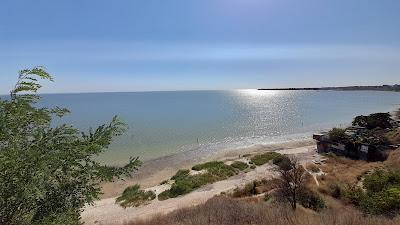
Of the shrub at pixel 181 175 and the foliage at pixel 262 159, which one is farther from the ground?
the foliage at pixel 262 159

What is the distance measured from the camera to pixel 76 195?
6.97 m

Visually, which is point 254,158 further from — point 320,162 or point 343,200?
point 343,200

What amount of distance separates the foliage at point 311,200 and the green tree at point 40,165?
13942 millimetres

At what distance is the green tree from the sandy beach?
35.8 ft

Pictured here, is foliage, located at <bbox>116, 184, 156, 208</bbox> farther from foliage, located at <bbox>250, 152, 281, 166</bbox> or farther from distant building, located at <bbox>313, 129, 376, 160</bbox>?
distant building, located at <bbox>313, 129, 376, 160</bbox>

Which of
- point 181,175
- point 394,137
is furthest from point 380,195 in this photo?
point 394,137

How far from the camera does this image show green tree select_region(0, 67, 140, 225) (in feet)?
20.0

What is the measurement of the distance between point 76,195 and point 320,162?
1273 inches

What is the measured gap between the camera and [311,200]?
19266 millimetres

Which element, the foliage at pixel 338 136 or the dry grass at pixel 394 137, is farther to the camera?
the foliage at pixel 338 136

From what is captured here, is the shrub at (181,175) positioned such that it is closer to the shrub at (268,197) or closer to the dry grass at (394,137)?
the shrub at (268,197)

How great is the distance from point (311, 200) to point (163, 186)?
15386 mm

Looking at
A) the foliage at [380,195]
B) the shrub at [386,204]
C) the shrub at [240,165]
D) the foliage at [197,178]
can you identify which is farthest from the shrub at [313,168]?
the shrub at [386,204]

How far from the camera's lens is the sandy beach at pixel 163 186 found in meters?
23.5
